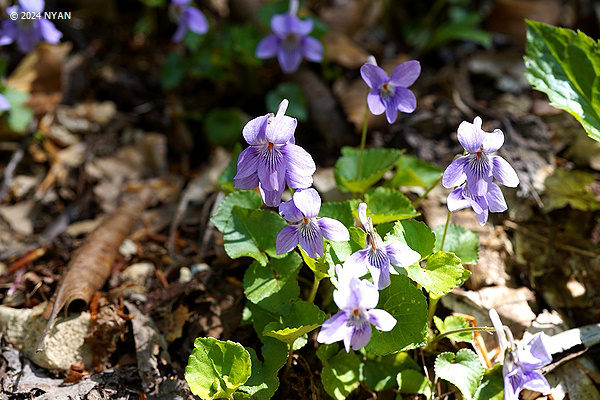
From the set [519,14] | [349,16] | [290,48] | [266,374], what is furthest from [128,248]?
[519,14]

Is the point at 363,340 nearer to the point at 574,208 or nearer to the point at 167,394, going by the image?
the point at 167,394

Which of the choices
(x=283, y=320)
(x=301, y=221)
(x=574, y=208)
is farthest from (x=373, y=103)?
(x=574, y=208)

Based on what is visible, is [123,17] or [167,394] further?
[123,17]

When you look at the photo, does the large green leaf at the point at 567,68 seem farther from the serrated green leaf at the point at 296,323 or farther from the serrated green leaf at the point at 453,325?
the serrated green leaf at the point at 296,323

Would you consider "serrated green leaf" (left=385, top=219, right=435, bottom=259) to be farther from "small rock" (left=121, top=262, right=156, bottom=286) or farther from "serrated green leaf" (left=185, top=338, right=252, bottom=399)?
"small rock" (left=121, top=262, right=156, bottom=286)

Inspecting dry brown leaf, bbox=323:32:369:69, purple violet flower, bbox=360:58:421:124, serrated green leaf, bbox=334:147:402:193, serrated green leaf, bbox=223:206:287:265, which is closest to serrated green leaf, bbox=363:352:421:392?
serrated green leaf, bbox=223:206:287:265

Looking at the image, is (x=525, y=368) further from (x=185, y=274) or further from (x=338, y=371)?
(x=185, y=274)

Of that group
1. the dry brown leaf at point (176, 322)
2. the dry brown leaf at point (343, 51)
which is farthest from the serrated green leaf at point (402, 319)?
the dry brown leaf at point (343, 51)
